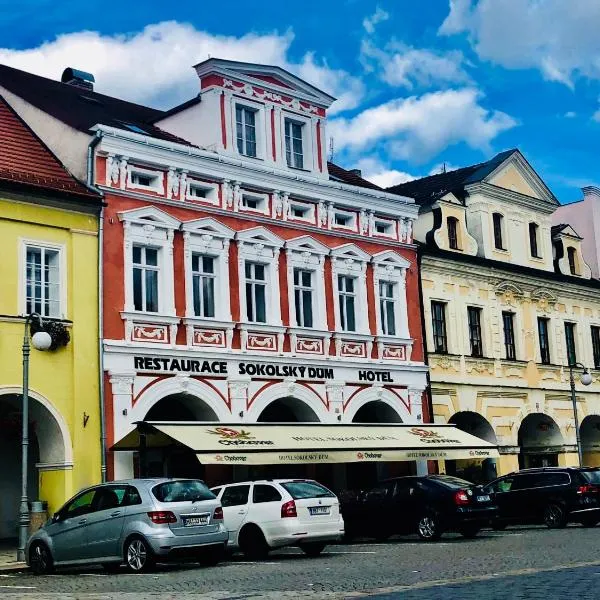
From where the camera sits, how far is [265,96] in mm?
32938

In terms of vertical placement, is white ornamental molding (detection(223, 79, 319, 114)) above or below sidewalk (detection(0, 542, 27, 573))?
above

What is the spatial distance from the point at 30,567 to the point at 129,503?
2988 mm

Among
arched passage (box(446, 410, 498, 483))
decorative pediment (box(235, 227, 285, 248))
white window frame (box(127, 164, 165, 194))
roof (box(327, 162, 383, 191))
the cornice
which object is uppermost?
roof (box(327, 162, 383, 191))

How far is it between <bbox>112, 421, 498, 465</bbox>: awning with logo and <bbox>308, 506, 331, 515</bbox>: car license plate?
404 cm

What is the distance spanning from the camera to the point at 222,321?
3020 cm

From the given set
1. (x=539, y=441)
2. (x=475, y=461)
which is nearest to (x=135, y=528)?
(x=475, y=461)

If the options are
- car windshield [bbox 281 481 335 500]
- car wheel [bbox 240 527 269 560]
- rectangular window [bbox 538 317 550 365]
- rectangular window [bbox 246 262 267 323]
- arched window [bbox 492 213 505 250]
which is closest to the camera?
car wheel [bbox 240 527 269 560]

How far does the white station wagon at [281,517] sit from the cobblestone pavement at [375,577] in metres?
0.39

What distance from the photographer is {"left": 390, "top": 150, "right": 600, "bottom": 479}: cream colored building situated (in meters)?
37.9

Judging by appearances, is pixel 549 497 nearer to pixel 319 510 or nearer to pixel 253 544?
pixel 319 510

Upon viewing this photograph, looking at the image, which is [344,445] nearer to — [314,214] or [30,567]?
[314,214]

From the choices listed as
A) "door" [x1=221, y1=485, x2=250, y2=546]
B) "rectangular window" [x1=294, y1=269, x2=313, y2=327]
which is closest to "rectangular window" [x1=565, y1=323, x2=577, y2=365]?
"rectangular window" [x1=294, y1=269, x2=313, y2=327]

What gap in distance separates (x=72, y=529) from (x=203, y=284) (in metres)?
11.4

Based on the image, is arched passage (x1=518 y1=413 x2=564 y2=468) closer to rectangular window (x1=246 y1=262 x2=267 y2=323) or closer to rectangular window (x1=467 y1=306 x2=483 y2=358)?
rectangular window (x1=467 y1=306 x2=483 y2=358)
